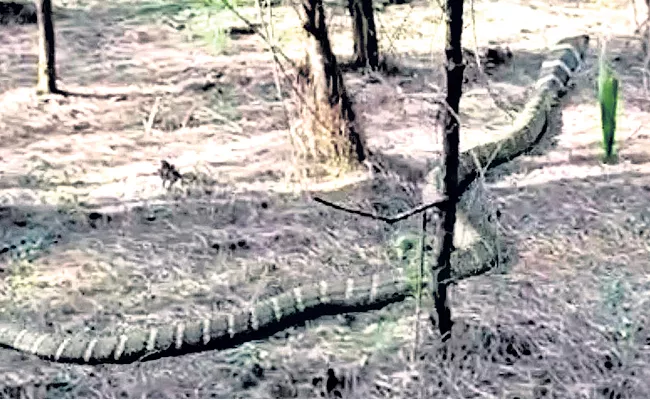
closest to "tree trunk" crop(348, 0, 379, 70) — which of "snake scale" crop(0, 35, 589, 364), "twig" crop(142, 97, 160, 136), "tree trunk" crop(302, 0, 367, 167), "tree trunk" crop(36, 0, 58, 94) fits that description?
"twig" crop(142, 97, 160, 136)

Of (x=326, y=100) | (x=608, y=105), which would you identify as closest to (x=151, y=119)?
(x=326, y=100)

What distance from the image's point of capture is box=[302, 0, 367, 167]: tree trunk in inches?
227

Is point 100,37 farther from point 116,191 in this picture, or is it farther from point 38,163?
point 116,191

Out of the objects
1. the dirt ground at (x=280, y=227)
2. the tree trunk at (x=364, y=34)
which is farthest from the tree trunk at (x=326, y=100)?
the tree trunk at (x=364, y=34)

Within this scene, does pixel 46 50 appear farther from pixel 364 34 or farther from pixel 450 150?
pixel 450 150

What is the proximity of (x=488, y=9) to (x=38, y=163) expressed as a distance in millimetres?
4974

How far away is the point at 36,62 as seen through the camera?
8.66 metres

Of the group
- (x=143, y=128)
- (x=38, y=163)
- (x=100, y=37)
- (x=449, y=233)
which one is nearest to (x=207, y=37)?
(x=100, y=37)

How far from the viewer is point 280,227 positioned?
17.7ft

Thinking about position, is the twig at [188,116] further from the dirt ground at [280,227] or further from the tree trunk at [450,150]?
the tree trunk at [450,150]

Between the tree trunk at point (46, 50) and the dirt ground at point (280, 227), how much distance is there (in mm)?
172

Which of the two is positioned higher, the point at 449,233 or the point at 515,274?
the point at 449,233

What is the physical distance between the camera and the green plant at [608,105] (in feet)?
18.1

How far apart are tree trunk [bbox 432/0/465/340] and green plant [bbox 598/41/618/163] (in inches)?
79.5
